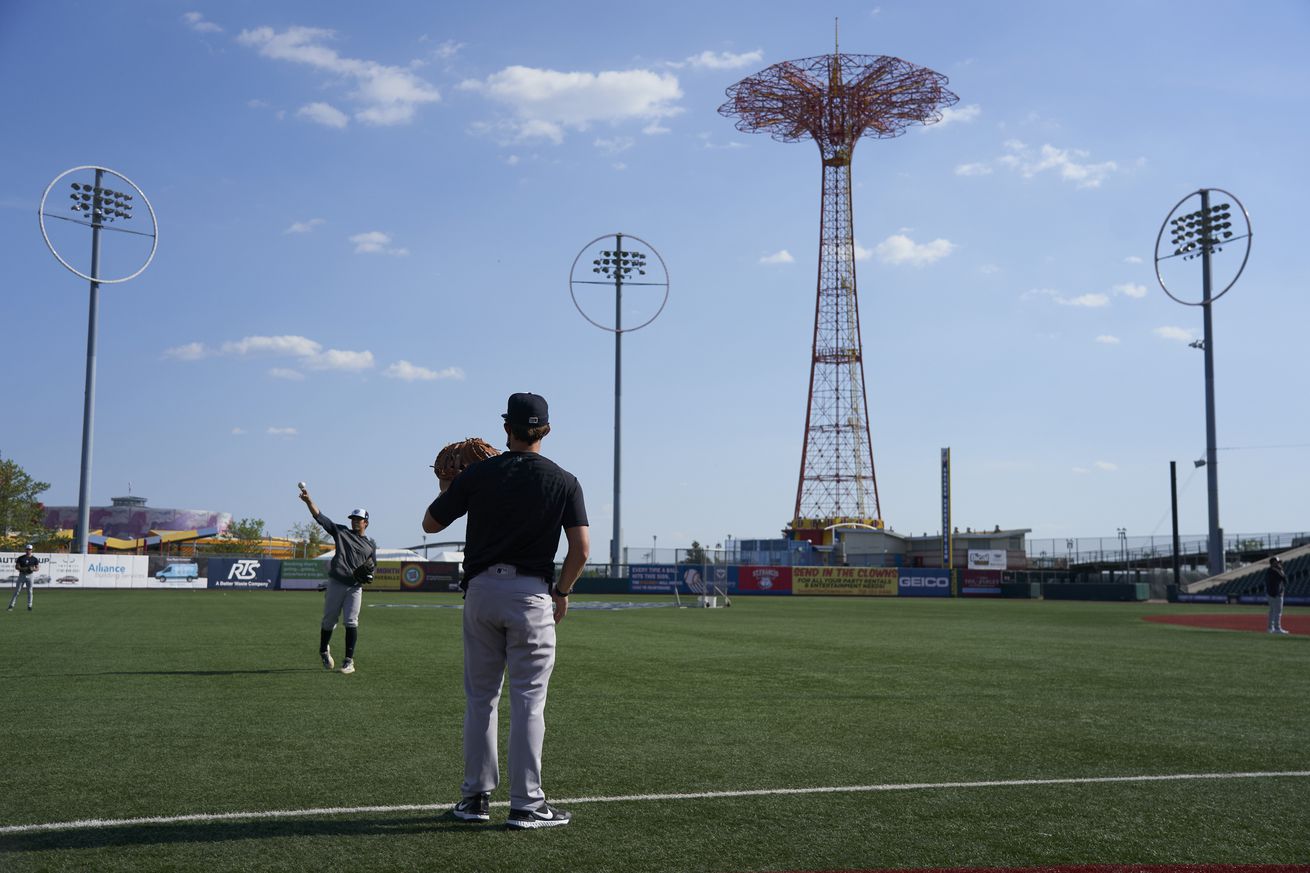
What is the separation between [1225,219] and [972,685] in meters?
47.6

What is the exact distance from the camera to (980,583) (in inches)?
2270

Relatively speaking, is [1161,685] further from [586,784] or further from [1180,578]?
[1180,578]

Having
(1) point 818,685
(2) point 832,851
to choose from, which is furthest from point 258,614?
(2) point 832,851

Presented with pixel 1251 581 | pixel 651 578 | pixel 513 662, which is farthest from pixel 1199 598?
pixel 513 662

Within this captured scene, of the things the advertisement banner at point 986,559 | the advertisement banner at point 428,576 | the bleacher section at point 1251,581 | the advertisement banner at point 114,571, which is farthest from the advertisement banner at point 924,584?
the advertisement banner at point 114,571

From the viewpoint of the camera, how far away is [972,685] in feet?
38.5

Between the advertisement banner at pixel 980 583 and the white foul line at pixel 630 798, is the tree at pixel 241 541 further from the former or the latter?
the white foul line at pixel 630 798

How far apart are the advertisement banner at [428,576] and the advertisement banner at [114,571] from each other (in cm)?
1231

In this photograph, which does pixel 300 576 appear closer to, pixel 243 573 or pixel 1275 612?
pixel 243 573

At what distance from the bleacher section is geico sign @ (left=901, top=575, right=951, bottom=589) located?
37.5 feet

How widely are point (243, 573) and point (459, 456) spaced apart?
2077 inches

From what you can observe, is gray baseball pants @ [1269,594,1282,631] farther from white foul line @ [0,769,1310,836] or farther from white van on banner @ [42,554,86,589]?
white van on banner @ [42,554,86,589]

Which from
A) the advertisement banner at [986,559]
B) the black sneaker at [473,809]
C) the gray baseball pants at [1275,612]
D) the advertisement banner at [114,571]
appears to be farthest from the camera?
the advertisement banner at [986,559]

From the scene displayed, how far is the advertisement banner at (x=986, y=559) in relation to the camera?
6938cm
